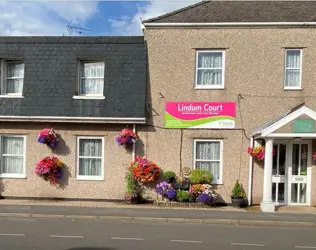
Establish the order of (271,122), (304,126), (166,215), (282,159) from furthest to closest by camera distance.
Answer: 1. (282,159)
2. (271,122)
3. (304,126)
4. (166,215)

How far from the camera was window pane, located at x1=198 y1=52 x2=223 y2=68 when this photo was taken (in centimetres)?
1555

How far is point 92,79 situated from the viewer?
1611cm

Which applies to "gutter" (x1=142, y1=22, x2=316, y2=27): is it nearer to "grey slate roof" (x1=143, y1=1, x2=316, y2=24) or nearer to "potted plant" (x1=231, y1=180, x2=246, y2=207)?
"grey slate roof" (x1=143, y1=1, x2=316, y2=24)

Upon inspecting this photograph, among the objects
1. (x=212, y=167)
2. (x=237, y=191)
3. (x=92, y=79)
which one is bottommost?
(x=237, y=191)

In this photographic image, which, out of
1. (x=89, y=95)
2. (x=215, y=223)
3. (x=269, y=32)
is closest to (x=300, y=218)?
(x=215, y=223)

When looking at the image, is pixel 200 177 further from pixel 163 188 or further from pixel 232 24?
pixel 232 24

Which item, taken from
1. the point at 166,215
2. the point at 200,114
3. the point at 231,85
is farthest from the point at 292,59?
the point at 166,215

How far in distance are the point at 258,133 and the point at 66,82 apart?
23.8ft

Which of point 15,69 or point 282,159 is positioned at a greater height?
point 15,69

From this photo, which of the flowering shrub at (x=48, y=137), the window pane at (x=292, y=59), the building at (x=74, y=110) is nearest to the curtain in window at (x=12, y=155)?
the building at (x=74, y=110)

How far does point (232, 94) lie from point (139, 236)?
7.34 meters

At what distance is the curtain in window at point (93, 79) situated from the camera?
16062mm

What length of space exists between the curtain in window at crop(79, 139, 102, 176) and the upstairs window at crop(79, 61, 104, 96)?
6.14 ft

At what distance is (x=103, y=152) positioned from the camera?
15703 millimetres
